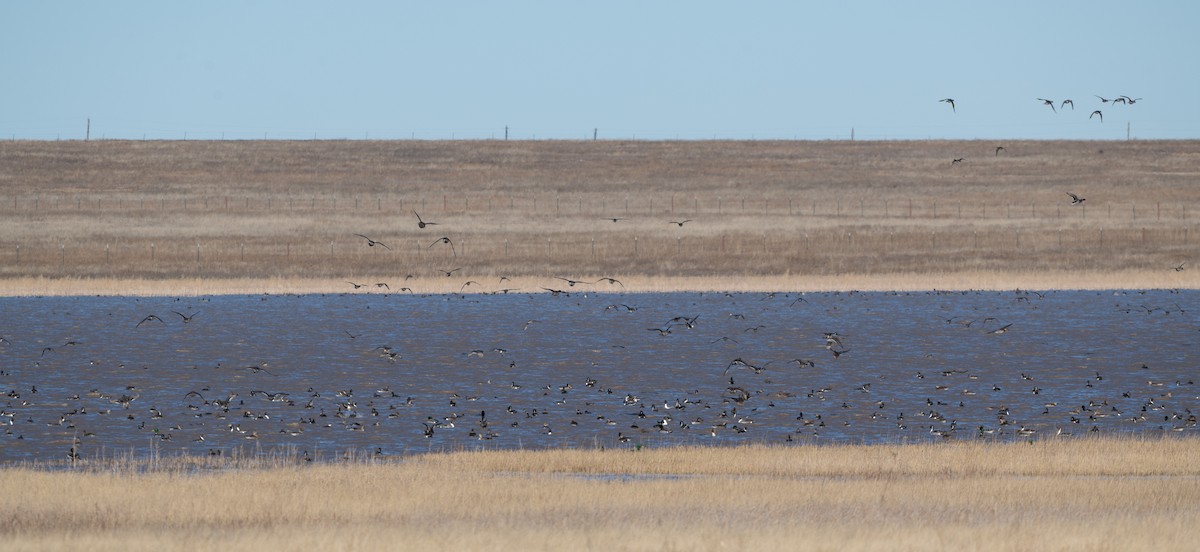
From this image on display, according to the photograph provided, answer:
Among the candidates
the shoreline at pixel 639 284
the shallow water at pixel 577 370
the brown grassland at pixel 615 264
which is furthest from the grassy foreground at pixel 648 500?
the shoreline at pixel 639 284

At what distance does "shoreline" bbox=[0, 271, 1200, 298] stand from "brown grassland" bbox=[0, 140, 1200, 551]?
0.23 metres

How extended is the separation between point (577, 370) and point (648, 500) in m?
16.7

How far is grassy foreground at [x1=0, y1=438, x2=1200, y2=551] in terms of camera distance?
52.5 feet

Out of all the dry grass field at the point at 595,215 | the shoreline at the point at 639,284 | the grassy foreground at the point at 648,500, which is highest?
the dry grass field at the point at 595,215

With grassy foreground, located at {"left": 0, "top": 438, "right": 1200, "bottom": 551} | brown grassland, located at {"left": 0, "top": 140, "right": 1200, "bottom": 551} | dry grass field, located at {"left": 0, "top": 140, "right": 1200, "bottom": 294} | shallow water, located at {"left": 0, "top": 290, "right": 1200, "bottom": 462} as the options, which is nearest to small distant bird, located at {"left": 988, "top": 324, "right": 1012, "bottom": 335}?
shallow water, located at {"left": 0, "top": 290, "right": 1200, "bottom": 462}


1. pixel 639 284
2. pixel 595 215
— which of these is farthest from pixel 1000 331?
pixel 595 215

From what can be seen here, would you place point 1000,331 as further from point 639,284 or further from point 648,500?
point 648,500

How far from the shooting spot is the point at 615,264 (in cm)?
6228

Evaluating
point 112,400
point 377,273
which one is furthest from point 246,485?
point 377,273

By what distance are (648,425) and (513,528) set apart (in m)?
10.6

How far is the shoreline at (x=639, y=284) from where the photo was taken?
55.0m

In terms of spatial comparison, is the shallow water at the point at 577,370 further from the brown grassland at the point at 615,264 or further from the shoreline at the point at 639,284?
the brown grassland at the point at 615,264

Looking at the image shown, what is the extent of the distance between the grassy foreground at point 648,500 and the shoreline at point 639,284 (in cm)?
3210

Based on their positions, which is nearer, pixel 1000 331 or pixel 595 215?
pixel 1000 331
